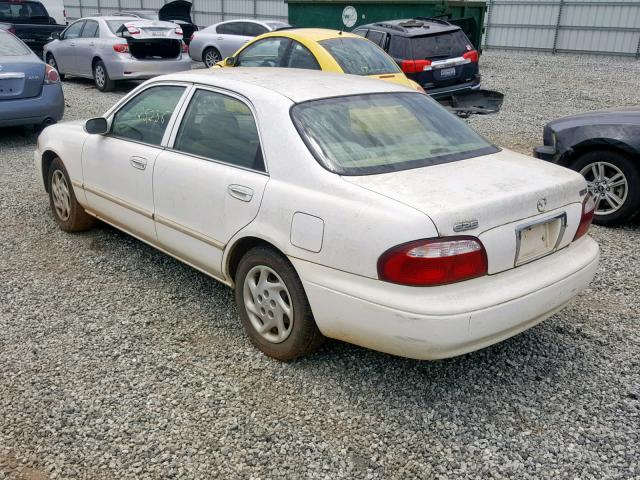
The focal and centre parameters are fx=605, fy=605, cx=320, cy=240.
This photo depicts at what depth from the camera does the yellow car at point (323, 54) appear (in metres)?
7.63

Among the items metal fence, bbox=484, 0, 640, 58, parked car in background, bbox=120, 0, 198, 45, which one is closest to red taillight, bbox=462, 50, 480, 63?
parked car in background, bbox=120, 0, 198, 45

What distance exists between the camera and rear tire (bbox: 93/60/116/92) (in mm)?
12654

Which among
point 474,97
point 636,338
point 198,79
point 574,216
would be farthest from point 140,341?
point 474,97

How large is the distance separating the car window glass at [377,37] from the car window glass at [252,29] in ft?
16.7

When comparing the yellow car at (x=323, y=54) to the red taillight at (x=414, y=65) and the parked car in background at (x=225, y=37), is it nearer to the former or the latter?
the red taillight at (x=414, y=65)

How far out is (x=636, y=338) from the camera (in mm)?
3674

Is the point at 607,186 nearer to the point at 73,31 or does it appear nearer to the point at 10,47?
the point at 10,47

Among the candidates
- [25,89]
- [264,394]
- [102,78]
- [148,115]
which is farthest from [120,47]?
[264,394]

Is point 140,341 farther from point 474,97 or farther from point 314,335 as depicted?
point 474,97

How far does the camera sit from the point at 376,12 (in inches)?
578

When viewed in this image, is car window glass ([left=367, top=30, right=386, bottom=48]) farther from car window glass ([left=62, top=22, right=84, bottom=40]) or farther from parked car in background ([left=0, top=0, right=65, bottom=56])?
parked car in background ([left=0, top=0, right=65, bottom=56])

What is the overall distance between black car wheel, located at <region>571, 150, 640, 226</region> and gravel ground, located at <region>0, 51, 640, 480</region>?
0.96 metres

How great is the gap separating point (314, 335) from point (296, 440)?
1.92 ft

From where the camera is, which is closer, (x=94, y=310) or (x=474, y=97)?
(x=94, y=310)
